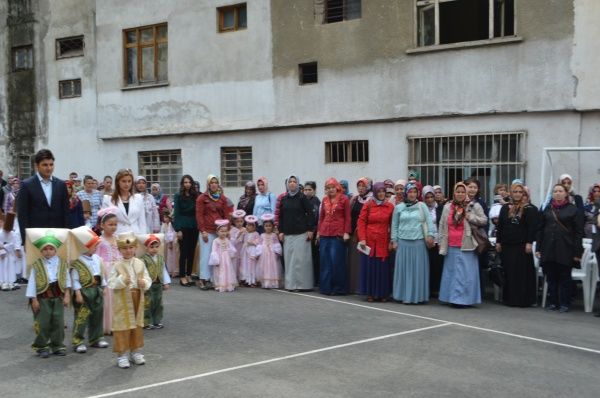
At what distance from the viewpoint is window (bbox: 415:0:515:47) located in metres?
14.2

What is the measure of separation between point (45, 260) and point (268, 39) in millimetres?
11151

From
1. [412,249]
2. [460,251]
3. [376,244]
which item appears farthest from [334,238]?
[460,251]

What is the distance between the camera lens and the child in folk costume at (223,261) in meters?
11.6

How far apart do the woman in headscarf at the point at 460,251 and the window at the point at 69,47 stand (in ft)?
48.1

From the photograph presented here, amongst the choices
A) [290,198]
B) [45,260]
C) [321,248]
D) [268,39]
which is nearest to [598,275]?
[321,248]

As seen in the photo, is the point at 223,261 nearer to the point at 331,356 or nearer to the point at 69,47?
the point at 331,356

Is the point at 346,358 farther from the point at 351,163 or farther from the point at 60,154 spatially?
the point at 60,154

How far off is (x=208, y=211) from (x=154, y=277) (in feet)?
12.3

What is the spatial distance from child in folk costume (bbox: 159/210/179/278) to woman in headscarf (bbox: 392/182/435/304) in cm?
520

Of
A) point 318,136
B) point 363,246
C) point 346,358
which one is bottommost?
point 346,358

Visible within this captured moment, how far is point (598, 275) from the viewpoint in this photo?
9969 millimetres

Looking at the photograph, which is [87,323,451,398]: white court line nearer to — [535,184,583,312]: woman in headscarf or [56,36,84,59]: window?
[535,184,583,312]: woman in headscarf

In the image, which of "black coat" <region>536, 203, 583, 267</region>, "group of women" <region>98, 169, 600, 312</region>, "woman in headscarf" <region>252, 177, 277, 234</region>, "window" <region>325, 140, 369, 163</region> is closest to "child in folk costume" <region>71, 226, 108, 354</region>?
"group of women" <region>98, 169, 600, 312</region>

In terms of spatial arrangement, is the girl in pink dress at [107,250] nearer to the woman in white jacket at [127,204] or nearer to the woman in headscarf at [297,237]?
the woman in white jacket at [127,204]
